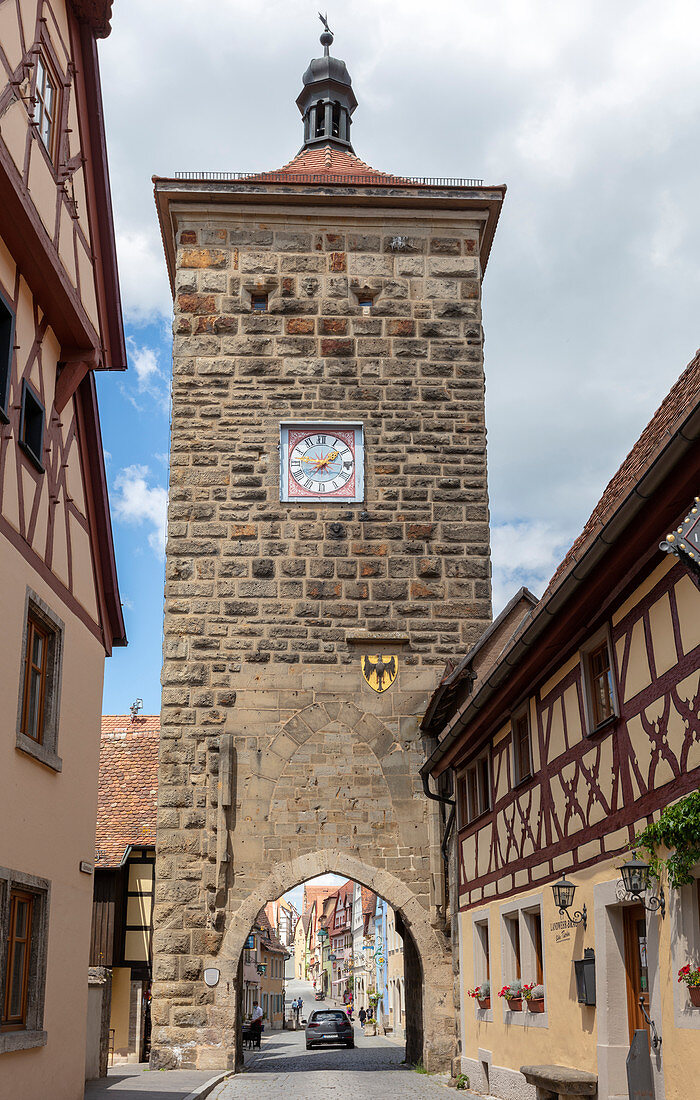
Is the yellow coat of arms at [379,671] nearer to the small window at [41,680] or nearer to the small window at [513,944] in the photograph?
the small window at [513,944]

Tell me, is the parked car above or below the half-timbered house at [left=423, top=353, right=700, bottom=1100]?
below

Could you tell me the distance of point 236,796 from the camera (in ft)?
→ 47.9

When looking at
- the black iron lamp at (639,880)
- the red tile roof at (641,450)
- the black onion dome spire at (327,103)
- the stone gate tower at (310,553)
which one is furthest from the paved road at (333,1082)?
the black onion dome spire at (327,103)

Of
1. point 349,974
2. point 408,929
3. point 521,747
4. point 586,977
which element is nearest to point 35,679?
Answer: point 521,747

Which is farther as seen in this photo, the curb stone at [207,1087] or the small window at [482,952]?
the small window at [482,952]

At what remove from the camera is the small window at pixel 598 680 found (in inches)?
305

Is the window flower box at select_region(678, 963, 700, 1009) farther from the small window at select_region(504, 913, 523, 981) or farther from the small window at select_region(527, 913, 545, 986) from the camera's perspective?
the small window at select_region(504, 913, 523, 981)

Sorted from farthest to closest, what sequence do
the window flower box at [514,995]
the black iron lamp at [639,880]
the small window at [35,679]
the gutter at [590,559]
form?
the window flower box at [514,995] → the small window at [35,679] → the black iron lamp at [639,880] → the gutter at [590,559]

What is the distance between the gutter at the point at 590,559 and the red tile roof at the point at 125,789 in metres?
8.89

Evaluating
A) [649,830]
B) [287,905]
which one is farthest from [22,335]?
[287,905]

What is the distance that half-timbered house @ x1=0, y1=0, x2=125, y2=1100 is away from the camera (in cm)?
791

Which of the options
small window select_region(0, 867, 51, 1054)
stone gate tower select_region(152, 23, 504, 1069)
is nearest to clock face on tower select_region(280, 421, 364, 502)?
stone gate tower select_region(152, 23, 504, 1069)

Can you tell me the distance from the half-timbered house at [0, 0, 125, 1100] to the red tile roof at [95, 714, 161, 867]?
8.38 m

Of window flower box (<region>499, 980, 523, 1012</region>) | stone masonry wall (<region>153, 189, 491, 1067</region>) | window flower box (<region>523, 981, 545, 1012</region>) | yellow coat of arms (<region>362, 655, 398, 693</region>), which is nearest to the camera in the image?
window flower box (<region>523, 981, 545, 1012</region>)
